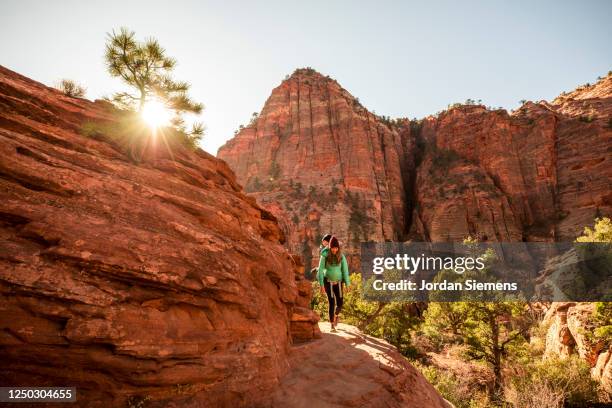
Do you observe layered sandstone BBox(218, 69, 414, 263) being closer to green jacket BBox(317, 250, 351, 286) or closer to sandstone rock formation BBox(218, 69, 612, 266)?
sandstone rock formation BBox(218, 69, 612, 266)

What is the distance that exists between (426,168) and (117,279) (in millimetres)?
76088

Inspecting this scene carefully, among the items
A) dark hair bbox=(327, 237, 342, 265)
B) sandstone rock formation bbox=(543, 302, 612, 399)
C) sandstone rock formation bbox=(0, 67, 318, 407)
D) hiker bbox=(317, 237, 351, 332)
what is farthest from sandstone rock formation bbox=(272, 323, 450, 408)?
sandstone rock formation bbox=(543, 302, 612, 399)

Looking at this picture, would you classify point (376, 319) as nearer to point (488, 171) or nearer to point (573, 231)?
point (573, 231)

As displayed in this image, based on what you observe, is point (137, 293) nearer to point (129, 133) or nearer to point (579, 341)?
point (129, 133)

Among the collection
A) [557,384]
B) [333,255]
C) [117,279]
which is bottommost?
[557,384]

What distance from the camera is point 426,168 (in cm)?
7381

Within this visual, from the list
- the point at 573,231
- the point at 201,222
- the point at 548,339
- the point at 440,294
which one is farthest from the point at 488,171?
the point at 201,222

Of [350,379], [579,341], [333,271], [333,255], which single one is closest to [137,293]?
[350,379]

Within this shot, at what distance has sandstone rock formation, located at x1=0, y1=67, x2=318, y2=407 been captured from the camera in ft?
16.3

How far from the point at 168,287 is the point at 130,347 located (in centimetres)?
128

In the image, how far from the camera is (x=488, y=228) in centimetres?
5912

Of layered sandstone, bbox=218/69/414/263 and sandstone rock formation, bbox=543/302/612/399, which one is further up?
layered sandstone, bbox=218/69/414/263

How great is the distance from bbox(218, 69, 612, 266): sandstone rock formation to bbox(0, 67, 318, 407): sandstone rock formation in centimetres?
4851

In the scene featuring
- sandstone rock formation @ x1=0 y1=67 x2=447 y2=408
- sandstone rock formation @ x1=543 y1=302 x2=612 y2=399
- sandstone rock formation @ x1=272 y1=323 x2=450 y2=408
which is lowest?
sandstone rock formation @ x1=543 y1=302 x2=612 y2=399
